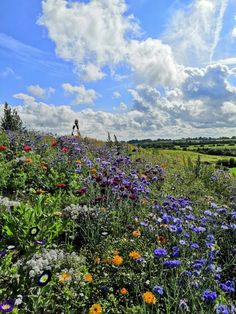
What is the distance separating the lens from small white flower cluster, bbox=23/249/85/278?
3630mm

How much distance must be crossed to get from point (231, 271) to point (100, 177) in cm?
280

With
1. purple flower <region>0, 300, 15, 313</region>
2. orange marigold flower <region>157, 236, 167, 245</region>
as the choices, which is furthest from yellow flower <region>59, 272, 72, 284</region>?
orange marigold flower <region>157, 236, 167, 245</region>

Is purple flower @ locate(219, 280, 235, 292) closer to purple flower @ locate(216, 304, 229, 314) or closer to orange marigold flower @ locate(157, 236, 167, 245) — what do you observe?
purple flower @ locate(216, 304, 229, 314)

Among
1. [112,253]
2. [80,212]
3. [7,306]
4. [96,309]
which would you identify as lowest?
[96,309]

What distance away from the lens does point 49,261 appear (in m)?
3.92

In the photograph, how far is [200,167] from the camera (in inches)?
436

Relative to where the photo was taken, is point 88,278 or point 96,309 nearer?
point 96,309

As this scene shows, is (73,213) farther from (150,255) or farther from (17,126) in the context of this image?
(17,126)

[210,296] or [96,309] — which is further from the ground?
[210,296]

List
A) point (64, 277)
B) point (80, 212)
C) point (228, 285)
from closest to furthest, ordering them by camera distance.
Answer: point (228, 285) → point (64, 277) → point (80, 212)

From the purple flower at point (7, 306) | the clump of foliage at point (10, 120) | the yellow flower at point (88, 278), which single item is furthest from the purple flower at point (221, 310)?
the clump of foliage at point (10, 120)

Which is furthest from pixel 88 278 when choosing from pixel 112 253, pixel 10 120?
pixel 10 120

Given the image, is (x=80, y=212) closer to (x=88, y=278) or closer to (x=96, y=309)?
(x=88, y=278)

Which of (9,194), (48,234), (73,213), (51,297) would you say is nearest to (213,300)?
(51,297)
